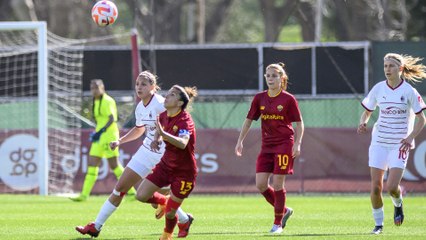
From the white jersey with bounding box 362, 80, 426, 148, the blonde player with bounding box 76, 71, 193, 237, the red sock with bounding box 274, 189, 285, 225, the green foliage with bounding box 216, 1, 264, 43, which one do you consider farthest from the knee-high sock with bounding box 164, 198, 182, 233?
the green foliage with bounding box 216, 1, 264, 43

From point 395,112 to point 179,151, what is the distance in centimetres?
300

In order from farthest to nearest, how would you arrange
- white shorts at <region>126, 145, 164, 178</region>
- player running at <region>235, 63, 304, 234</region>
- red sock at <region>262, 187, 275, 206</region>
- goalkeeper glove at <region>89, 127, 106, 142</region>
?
goalkeeper glove at <region>89, 127, 106, 142</region>, red sock at <region>262, 187, 275, 206</region>, player running at <region>235, 63, 304, 234</region>, white shorts at <region>126, 145, 164, 178</region>

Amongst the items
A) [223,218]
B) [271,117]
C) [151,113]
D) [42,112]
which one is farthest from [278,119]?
[42,112]

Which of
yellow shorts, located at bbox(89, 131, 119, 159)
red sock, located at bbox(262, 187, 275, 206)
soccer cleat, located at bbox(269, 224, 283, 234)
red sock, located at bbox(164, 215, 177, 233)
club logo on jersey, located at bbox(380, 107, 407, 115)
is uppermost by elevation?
club logo on jersey, located at bbox(380, 107, 407, 115)

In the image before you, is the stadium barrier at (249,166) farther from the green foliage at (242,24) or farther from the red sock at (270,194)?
the green foliage at (242,24)

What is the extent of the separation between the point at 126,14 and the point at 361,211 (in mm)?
43449

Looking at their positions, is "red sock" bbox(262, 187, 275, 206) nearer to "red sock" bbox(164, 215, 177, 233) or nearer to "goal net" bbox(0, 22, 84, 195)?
"red sock" bbox(164, 215, 177, 233)

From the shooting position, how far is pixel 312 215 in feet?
52.3

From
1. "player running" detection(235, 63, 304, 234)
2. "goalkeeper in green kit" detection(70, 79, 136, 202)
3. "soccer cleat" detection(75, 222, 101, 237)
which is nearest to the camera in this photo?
"soccer cleat" detection(75, 222, 101, 237)

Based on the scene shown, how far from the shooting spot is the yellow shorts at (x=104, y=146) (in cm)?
1886

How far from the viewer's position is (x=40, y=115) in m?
20.6

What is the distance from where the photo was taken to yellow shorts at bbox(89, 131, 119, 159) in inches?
742

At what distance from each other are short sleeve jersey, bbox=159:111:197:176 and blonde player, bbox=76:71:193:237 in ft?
2.73

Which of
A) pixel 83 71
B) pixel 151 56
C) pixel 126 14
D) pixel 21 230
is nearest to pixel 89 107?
pixel 83 71
